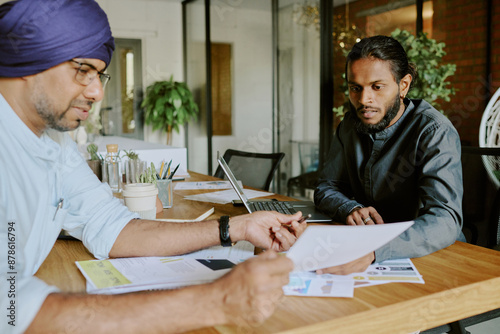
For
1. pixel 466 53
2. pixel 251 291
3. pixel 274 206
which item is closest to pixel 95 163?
pixel 274 206

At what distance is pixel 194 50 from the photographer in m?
6.59

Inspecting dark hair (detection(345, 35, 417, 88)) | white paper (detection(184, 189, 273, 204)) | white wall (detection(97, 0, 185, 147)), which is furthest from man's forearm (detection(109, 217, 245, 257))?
white wall (detection(97, 0, 185, 147))

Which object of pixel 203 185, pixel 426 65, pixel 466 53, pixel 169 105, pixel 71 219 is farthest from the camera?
pixel 169 105

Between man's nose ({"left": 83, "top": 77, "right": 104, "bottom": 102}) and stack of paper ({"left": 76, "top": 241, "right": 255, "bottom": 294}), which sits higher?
man's nose ({"left": 83, "top": 77, "right": 104, "bottom": 102})

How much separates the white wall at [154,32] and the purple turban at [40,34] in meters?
5.83

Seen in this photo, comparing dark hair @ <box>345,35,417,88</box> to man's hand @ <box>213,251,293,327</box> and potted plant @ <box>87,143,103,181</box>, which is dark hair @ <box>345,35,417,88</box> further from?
potted plant @ <box>87,143,103,181</box>

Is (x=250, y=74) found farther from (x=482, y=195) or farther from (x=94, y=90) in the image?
(x=94, y=90)

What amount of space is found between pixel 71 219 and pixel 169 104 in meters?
5.42

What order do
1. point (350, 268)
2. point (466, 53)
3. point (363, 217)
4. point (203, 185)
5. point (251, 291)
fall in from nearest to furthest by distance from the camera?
point (251, 291), point (350, 268), point (363, 217), point (203, 185), point (466, 53)

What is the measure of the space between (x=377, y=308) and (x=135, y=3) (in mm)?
6533

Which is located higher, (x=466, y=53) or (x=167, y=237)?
(x=466, y=53)

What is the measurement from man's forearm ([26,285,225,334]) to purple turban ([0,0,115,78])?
496 mm

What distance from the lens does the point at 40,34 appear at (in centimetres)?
94

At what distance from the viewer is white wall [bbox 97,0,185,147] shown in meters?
6.45
